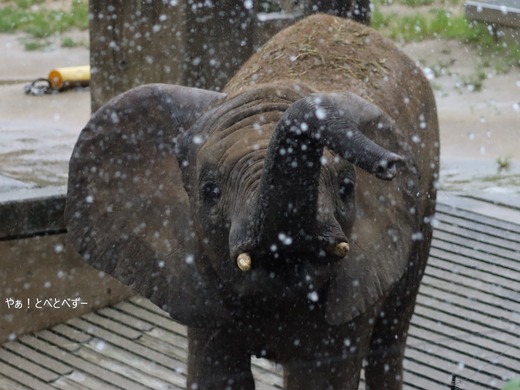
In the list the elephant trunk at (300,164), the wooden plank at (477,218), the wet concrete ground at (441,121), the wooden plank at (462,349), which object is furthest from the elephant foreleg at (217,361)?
the wooden plank at (477,218)

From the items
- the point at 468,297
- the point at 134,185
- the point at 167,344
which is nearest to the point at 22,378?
the point at 167,344

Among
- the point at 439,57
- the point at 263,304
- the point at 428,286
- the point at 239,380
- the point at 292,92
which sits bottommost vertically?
the point at 439,57

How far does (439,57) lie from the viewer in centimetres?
1226

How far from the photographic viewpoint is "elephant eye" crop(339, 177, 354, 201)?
126 inches

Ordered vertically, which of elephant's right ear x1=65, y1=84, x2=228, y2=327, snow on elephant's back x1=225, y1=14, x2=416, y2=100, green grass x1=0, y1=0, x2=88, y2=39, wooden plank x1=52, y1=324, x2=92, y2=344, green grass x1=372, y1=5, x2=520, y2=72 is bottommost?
green grass x1=0, y1=0, x2=88, y2=39

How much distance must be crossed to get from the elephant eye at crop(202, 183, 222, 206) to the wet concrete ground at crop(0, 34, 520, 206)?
254 cm

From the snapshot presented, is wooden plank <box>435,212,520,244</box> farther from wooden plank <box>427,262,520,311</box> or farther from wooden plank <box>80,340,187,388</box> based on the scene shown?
wooden plank <box>80,340,187,388</box>

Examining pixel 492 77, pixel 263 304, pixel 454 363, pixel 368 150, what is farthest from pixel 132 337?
pixel 492 77

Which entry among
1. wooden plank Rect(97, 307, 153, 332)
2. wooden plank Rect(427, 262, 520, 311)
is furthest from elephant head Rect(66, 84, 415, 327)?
wooden plank Rect(427, 262, 520, 311)

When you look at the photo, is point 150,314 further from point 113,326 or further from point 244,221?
point 244,221

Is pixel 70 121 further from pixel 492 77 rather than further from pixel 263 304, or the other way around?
pixel 263 304

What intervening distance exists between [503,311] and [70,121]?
4.48 meters

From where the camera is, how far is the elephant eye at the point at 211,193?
10.5 ft

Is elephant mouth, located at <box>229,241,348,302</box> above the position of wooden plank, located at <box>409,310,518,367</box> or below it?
above
